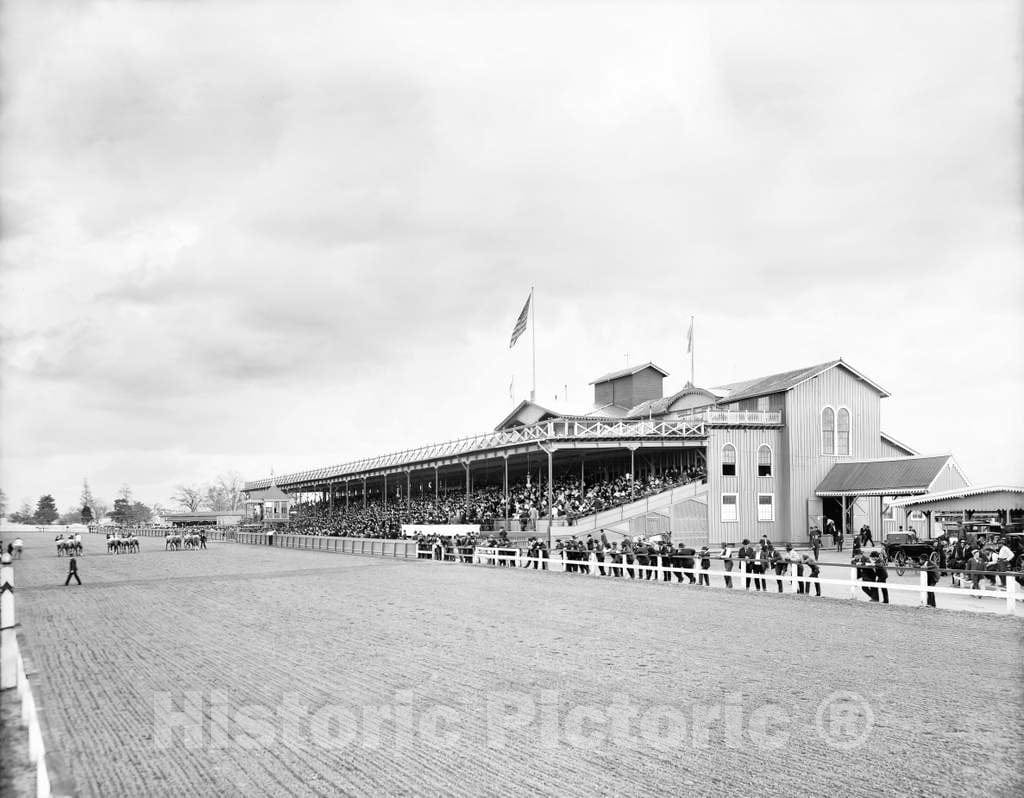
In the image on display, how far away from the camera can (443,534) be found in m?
42.6

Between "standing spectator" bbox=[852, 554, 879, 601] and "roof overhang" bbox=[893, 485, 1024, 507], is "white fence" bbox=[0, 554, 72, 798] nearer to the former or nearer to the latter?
"standing spectator" bbox=[852, 554, 879, 601]

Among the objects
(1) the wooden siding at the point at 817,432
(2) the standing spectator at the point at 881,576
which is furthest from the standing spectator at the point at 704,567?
(1) the wooden siding at the point at 817,432

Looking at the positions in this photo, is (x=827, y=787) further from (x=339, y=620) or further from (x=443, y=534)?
(x=443, y=534)

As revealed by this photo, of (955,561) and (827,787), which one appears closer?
(827,787)

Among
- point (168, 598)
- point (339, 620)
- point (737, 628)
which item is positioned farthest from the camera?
point (168, 598)

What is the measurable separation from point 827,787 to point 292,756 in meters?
4.57

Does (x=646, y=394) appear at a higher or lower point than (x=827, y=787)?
higher

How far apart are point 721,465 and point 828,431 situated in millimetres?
6811

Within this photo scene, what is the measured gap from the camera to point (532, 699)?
408 inches

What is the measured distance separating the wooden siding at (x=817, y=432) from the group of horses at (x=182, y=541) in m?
34.3

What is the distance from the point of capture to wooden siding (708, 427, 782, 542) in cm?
4388

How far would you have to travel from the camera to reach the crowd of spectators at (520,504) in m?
42.9

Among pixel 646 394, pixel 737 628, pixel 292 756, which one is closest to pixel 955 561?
pixel 737 628

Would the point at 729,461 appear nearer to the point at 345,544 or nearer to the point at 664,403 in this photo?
the point at 664,403
